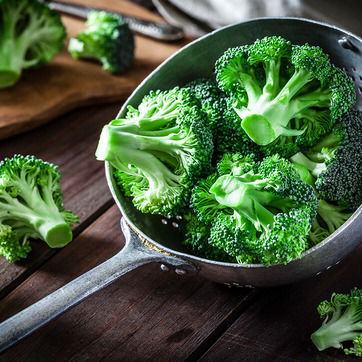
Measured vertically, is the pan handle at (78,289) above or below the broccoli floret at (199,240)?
below

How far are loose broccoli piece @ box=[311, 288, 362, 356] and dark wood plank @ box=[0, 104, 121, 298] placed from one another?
2.24ft

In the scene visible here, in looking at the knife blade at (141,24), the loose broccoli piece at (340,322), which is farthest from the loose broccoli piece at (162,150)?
the knife blade at (141,24)

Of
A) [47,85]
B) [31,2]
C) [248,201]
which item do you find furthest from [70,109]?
[248,201]

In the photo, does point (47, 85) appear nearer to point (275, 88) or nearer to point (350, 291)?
point (275, 88)

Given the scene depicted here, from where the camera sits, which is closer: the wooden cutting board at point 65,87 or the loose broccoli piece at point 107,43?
the wooden cutting board at point 65,87

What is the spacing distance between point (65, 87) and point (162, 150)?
837 mm

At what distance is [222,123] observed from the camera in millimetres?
1358

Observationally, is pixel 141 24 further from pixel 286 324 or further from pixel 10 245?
pixel 286 324

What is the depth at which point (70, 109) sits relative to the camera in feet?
6.57

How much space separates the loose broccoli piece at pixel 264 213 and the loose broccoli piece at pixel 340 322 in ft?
0.63

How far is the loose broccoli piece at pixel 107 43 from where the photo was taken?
2.06 meters

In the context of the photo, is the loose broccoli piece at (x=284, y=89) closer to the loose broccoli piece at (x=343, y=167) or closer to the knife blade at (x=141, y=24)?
the loose broccoli piece at (x=343, y=167)

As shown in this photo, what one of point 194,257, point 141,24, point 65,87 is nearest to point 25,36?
point 65,87

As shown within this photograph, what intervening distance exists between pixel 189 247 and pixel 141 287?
0.52 feet
